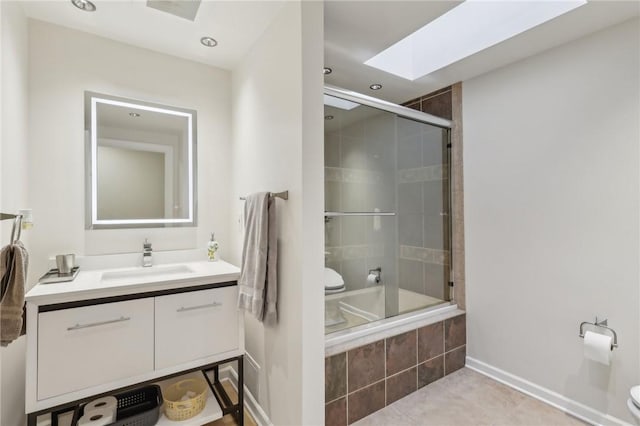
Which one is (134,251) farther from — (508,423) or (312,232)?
(508,423)

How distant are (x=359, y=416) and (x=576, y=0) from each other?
2.65 m

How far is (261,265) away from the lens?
166 centimetres

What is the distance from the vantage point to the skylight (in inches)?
71.1

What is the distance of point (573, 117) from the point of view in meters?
1.93

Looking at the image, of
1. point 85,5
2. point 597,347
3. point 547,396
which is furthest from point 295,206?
point 547,396

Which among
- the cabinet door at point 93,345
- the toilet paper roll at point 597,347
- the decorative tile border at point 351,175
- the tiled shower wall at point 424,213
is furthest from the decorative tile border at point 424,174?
the cabinet door at point 93,345

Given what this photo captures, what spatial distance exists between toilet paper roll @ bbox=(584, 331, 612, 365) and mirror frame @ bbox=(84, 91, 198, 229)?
105 inches

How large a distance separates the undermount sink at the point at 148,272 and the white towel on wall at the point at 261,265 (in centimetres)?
50

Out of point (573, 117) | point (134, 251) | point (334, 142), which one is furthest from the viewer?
point (334, 142)

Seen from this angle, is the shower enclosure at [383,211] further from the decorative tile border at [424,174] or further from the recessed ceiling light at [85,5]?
the recessed ceiling light at [85,5]

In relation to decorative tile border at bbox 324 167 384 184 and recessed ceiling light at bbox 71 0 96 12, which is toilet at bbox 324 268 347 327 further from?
recessed ceiling light at bbox 71 0 96 12

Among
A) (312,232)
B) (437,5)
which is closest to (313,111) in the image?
(312,232)

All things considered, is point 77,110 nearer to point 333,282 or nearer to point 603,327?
point 333,282

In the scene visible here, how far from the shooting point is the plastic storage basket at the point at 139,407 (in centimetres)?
159
